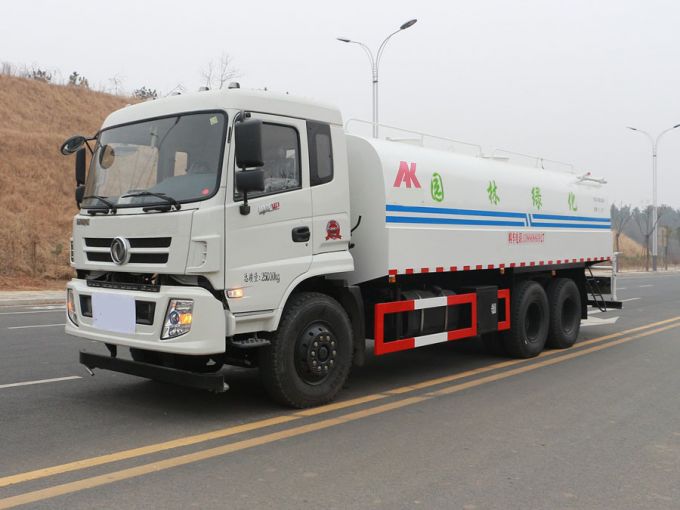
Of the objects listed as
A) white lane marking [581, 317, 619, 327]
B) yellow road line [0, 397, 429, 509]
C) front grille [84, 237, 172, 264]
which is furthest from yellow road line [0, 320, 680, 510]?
white lane marking [581, 317, 619, 327]

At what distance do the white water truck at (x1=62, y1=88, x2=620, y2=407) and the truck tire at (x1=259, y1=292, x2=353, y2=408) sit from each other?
0.01 m

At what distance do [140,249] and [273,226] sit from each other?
1120 mm

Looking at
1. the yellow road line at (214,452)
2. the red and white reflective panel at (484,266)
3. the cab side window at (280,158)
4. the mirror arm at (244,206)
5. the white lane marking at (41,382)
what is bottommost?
the yellow road line at (214,452)

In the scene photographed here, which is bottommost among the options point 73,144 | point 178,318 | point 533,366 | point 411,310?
point 533,366

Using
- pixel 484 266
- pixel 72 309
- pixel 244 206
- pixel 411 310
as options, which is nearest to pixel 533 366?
pixel 484 266

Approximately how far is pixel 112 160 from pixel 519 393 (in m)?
4.61

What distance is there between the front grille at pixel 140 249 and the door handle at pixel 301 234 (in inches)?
45.5

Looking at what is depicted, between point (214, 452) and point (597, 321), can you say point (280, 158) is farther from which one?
point (597, 321)

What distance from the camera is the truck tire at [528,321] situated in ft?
29.7

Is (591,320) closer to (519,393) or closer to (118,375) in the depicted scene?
(519,393)

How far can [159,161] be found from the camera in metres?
5.83

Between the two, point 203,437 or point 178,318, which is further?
point 178,318

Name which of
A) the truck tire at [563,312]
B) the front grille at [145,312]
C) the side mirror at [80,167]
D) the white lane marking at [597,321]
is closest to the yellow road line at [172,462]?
the front grille at [145,312]

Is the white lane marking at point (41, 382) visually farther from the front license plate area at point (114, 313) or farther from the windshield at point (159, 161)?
the windshield at point (159, 161)
